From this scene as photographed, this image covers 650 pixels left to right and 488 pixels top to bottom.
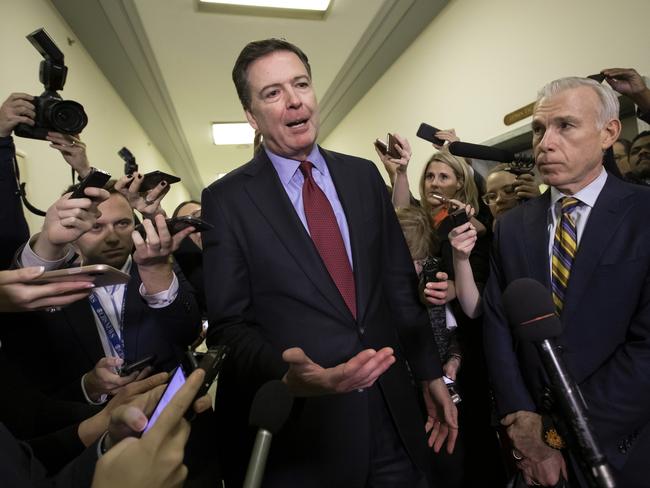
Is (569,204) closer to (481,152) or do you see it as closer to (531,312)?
(481,152)

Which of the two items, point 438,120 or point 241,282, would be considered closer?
point 241,282

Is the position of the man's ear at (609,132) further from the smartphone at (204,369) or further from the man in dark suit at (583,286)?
→ the smartphone at (204,369)

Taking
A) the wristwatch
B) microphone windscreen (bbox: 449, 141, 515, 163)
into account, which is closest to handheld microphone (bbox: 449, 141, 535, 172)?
microphone windscreen (bbox: 449, 141, 515, 163)

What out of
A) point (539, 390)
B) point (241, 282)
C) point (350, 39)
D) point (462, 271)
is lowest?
point (539, 390)

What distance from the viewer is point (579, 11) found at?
2.49 meters

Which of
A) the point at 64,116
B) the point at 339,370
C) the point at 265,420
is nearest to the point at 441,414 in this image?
the point at 339,370

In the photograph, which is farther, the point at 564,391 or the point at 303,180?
the point at 303,180

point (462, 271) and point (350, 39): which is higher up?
point (350, 39)

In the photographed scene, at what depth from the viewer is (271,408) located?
0.56 m

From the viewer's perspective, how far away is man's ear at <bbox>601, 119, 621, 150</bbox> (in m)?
1.30

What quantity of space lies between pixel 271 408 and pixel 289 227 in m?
0.65

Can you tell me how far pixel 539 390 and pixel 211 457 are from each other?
1254 millimetres

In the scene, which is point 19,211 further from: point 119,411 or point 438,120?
point 438,120

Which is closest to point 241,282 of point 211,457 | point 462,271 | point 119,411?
point 119,411
